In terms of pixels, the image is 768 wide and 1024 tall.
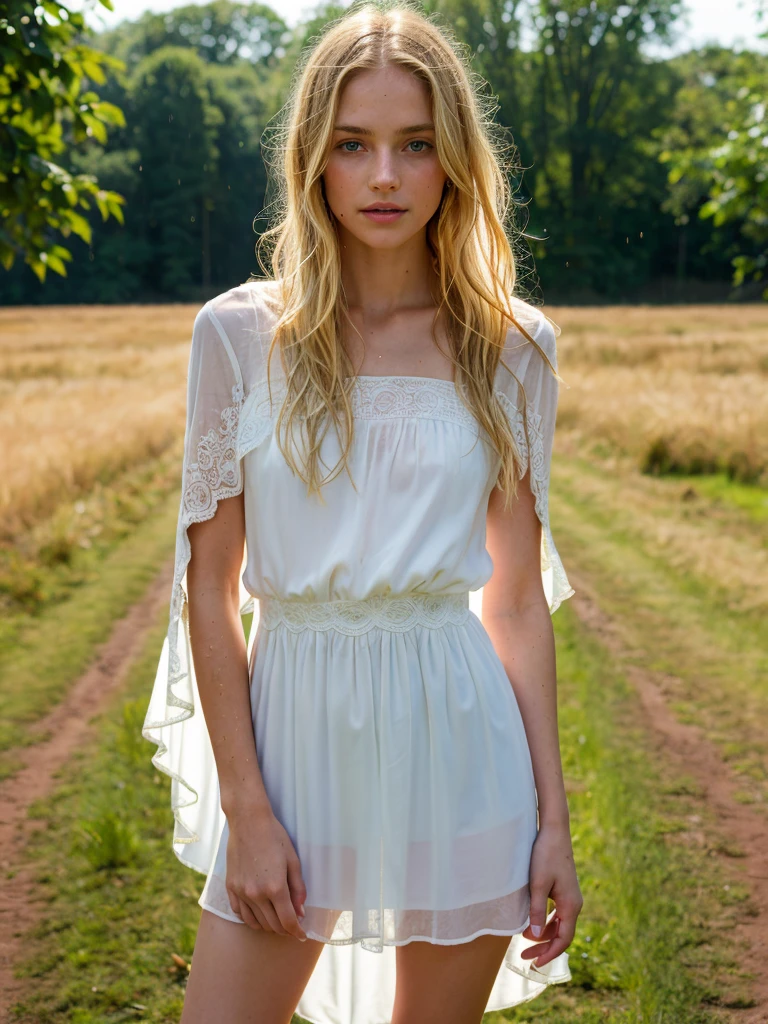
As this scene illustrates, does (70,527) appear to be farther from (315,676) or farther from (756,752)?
(315,676)

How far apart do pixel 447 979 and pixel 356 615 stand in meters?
0.65

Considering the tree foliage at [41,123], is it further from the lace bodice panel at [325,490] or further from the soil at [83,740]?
the soil at [83,740]

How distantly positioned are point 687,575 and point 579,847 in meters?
4.04

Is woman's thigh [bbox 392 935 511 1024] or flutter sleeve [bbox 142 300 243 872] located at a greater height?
flutter sleeve [bbox 142 300 243 872]

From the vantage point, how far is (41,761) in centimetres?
497

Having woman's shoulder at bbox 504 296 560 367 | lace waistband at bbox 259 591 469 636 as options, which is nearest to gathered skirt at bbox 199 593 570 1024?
lace waistband at bbox 259 591 469 636

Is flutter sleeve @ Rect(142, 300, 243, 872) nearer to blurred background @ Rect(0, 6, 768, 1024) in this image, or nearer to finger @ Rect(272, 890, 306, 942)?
finger @ Rect(272, 890, 306, 942)

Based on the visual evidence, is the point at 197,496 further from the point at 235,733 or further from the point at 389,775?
the point at 389,775

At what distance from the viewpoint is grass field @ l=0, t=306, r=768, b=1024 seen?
11.1 feet

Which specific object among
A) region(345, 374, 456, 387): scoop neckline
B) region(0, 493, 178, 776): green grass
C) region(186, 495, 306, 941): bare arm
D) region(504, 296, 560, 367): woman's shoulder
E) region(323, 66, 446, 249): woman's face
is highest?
region(323, 66, 446, 249): woman's face

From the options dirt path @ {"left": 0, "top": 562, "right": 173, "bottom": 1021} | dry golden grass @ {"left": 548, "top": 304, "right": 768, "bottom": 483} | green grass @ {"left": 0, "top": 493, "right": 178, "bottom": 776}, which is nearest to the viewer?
dirt path @ {"left": 0, "top": 562, "right": 173, "bottom": 1021}

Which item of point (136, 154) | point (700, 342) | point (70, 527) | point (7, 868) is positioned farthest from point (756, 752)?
point (136, 154)

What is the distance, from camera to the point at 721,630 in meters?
6.66

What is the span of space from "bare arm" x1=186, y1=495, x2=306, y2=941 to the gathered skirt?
0.06 meters
